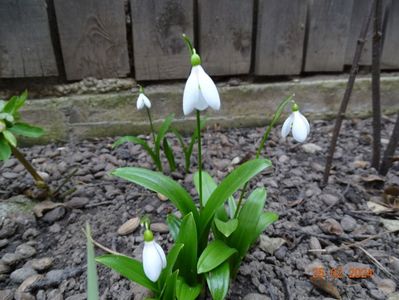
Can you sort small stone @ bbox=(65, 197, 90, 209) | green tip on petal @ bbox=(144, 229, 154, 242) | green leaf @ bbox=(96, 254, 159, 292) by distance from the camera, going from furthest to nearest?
small stone @ bbox=(65, 197, 90, 209), green leaf @ bbox=(96, 254, 159, 292), green tip on petal @ bbox=(144, 229, 154, 242)

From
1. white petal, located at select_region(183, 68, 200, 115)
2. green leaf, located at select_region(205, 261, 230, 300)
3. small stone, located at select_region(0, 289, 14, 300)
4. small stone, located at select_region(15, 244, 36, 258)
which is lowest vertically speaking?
small stone, located at select_region(0, 289, 14, 300)

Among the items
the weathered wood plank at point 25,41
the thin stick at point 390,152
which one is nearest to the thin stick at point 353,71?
the thin stick at point 390,152

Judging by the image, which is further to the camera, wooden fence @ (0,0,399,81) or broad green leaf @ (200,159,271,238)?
wooden fence @ (0,0,399,81)

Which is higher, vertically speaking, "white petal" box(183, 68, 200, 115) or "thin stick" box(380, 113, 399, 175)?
"white petal" box(183, 68, 200, 115)

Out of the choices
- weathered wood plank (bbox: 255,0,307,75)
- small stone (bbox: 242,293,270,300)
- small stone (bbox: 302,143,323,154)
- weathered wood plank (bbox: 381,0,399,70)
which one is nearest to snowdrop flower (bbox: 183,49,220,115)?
small stone (bbox: 242,293,270,300)

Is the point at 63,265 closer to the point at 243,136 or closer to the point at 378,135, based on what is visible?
the point at 243,136

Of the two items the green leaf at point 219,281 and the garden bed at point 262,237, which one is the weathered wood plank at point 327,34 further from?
the green leaf at point 219,281
